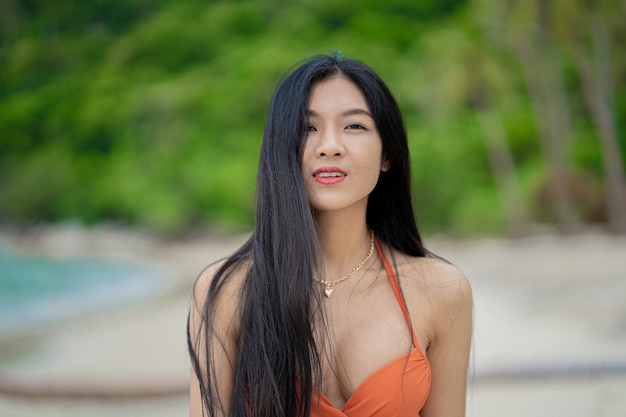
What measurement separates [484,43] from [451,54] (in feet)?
1.00

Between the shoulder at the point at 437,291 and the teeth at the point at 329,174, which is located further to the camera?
the shoulder at the point at 437,291

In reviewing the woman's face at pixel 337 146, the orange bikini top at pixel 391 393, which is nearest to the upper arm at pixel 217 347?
the orange bikini top at pixel 391 393

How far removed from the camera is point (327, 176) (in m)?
1.57

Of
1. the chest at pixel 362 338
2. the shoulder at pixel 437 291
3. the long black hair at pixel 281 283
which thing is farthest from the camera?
the shoulder at pixel 437 291

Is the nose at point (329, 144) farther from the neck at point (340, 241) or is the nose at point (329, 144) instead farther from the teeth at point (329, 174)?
the neck at point (340, 241)

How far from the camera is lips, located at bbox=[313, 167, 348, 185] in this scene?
157 centimetres

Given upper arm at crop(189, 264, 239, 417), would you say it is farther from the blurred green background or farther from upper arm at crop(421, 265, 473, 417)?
the blurred green background

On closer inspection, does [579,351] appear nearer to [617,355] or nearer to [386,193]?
[617,355]

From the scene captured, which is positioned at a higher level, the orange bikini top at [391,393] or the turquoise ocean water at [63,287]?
the turquoise ocean water at [63,287]

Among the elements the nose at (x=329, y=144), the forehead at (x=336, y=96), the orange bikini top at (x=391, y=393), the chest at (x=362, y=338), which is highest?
the forehead at (x=336, y=96)

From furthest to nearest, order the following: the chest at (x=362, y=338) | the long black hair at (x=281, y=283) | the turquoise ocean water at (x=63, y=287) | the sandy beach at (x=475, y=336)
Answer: the turquoise ocean water at (x=63, y=287), the sandy beach at (x=475, y=336), the chest at (x=362, y=338), the long black hair at (x=281, y=283)

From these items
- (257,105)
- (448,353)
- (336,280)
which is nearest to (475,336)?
(257,105)

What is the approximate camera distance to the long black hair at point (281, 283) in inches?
60.0

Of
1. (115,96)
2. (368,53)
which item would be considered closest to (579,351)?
(368,53)
